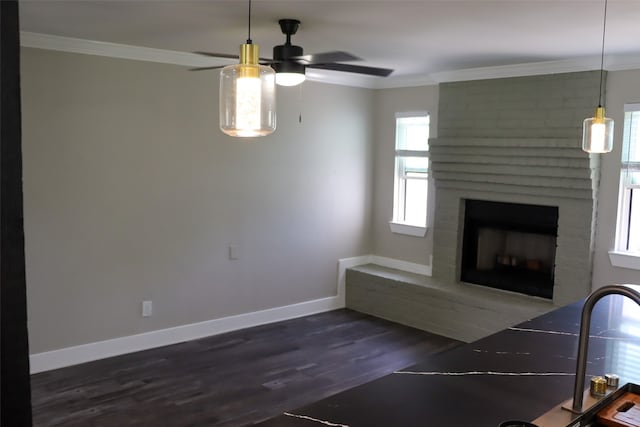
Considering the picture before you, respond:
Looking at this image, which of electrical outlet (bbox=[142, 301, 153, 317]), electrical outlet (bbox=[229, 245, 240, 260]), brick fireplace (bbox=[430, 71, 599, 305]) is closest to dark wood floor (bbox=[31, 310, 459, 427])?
electrical outlet (bbox=[142, 301, 153, 317])

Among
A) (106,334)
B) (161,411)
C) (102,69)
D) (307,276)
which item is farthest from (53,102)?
(307,276)

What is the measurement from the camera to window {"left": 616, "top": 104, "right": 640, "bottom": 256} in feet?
14.3

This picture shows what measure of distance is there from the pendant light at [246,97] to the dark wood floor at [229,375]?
2.50 meters

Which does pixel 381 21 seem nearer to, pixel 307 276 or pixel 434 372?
pixel 434 372

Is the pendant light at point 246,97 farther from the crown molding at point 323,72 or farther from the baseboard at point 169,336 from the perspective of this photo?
the baseboard at point 169,336

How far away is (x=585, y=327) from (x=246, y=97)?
44.6 inches

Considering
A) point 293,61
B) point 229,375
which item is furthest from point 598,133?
point 229,375

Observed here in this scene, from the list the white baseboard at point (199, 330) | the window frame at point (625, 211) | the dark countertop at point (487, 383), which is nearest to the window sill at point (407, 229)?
the white baseboard at point (199, 330)

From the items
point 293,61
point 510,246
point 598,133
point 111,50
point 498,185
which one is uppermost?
point 111,50

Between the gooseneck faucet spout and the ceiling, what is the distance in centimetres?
180

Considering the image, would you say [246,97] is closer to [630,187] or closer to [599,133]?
[599,133]

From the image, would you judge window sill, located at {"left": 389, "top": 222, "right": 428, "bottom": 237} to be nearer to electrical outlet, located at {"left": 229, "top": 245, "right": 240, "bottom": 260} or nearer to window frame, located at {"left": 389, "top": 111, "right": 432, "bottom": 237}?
window frame, located at {"left": 389, "top": 111, "right": 432, "bottom": 237}

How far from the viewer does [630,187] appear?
443 centimetres

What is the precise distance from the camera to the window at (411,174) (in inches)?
232
